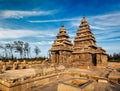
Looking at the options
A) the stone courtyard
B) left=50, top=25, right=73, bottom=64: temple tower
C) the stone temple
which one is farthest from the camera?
left=50, top=25, right=73, bottom=64: temple tower

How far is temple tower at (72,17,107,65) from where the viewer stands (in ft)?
59.3

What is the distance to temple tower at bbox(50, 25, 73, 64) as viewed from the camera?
→ 779 inches

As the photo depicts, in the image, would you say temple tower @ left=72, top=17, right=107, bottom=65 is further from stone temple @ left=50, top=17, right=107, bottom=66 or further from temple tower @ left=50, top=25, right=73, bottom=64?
temple tower @ left=50, top=25, right=73, bottom=64

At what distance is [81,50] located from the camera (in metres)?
18.9

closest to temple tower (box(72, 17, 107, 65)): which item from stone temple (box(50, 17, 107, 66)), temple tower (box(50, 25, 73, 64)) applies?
stone temple (box(50, 17, 107, 66))

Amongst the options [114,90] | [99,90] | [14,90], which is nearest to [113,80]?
[114,90]

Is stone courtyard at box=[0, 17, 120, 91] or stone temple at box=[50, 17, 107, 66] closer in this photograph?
stone courtyard at box=[0, 17, 120, 91]

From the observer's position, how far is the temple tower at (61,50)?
19.8 meters

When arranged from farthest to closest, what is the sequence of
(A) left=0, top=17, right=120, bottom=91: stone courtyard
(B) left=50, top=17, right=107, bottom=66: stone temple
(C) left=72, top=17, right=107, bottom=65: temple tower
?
1. (B) left=50, top=17, right=107, bottom=66: stone temple
2. (C) left=72, top=17, right=107, bottom=65: temple tower
3. (A) left=0, top=17, right=120, bottom=91: stone courtyard

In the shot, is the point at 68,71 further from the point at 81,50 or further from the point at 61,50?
the point at 61,50

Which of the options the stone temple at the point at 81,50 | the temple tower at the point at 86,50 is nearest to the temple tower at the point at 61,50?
the stone temple at the point at 81,50

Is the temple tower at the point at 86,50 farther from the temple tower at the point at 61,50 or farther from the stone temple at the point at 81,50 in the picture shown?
the temple tower at the point at 61,50

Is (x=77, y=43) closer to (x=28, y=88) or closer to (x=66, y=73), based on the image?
(x=66, y=73)

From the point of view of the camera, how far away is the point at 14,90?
7.07 meters
